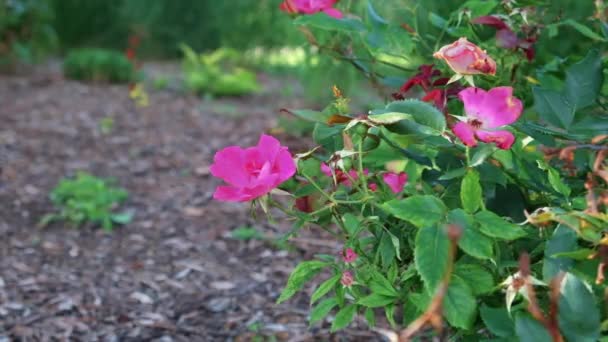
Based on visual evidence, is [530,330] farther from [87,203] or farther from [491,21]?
[87,203]

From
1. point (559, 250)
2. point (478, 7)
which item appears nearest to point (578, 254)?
point (559, 250)

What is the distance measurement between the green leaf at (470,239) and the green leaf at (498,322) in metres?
0.08

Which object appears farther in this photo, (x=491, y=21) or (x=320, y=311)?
(x=491, y=21)

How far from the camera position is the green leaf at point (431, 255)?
38.3 inches

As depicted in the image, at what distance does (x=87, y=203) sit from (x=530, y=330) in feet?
8.44

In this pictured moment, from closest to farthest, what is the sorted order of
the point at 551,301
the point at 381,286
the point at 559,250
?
the point at 551,301 < the point at 559,250 < the point at 381,286

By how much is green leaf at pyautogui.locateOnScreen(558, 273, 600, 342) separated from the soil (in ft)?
3.92

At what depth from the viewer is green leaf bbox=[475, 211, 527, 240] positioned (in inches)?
40.5

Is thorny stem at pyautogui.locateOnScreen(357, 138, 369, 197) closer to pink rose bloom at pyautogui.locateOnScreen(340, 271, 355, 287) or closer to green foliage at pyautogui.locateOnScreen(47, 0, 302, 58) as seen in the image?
pink rose bloom at pyautogui.locateOnScreen(340, 271, 355, 287)

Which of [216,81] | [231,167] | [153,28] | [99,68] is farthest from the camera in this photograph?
[153,28]

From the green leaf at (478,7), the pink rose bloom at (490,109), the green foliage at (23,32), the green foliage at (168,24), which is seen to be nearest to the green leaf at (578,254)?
the pink rose bloom at (490,109)

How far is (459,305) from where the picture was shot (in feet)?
3.39

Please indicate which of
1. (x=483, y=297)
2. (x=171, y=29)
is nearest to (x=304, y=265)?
(x=483, y=297)

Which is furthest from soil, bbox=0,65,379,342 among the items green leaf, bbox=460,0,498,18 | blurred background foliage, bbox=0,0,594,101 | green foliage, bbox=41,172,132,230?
blurred background foliage, bbox=0,0,594,101
